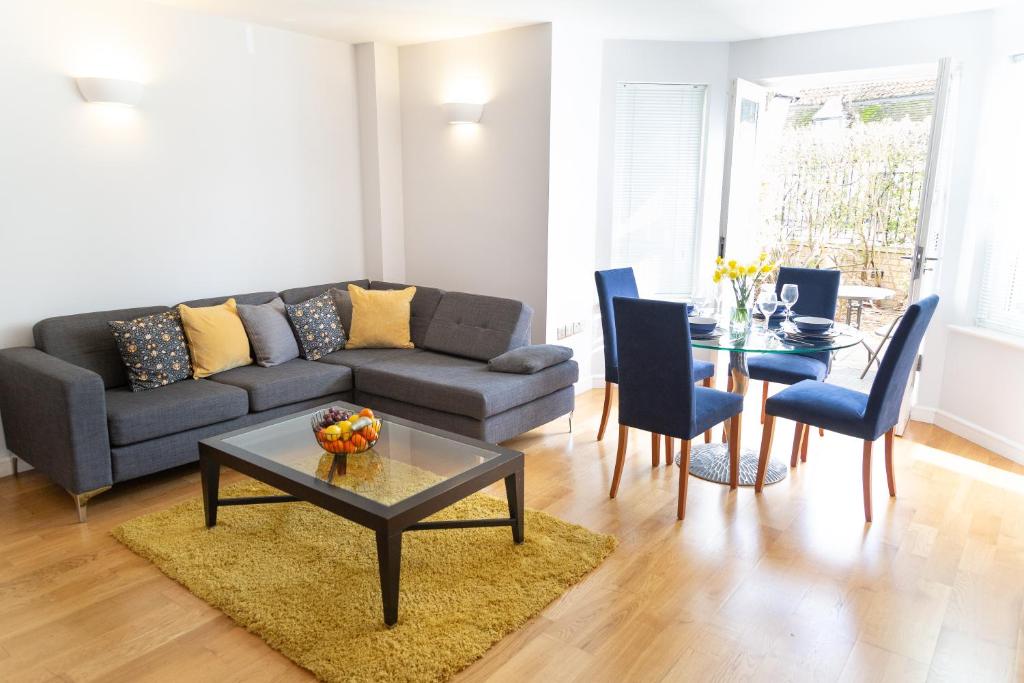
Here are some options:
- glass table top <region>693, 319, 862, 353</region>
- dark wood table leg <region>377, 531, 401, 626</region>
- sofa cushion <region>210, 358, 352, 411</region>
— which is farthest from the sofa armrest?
glass table top <region>693, 319, 862, 353</region>

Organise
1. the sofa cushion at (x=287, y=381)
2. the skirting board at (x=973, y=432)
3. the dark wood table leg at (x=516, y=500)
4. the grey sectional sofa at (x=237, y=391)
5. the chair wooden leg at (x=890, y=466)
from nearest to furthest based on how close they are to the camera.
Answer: the dark wood table leg at (x=516, y=500) < the grey sectional sofa at (x=237, y=391) < the chair wooden leg at (x=890, y=466) < the sofa cushion at (x=287, y=381) < the skirting board at (x=973, y=432)

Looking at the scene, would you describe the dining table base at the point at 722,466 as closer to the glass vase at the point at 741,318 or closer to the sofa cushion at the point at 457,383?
the glass vase at the point at 741,318

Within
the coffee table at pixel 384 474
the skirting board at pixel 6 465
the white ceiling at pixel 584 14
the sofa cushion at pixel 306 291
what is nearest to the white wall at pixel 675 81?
the white ceiling at pixel 584 14

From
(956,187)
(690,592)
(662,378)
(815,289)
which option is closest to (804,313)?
(815,289)

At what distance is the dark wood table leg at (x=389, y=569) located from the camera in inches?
90.0

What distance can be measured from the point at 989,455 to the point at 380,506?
3542mm

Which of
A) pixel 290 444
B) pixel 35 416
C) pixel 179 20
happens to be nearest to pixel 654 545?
pixel 290 444

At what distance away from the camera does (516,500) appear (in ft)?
9.41

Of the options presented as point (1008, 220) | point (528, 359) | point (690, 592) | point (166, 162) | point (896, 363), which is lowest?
point (690, 592)

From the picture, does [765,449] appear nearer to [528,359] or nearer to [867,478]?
[867,478]

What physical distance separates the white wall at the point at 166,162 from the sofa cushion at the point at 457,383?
4.05ft

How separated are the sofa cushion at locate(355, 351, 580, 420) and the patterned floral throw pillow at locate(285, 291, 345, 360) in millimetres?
366

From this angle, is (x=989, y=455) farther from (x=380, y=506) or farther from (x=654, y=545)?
(x=380, y=506)

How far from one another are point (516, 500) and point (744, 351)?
4.06 feet
